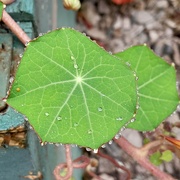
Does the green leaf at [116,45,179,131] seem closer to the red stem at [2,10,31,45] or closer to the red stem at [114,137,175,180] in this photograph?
the red stem at [114,137,175,180]

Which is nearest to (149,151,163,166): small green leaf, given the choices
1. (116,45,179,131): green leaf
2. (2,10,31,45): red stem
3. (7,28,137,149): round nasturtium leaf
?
(116,45,179,131): green leaf

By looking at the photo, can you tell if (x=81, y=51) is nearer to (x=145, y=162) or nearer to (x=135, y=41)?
(x=145, y=162)

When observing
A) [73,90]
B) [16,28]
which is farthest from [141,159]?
[16,28]

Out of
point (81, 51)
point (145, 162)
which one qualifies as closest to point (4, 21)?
point (81, 51)

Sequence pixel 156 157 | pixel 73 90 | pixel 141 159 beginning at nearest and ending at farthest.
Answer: pixel 73 90
pixel 141 159
pixel 156 157

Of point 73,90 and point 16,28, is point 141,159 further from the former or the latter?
point 16,28

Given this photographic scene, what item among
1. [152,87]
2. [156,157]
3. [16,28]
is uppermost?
[16,28]

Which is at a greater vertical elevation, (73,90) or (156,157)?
(73,90)

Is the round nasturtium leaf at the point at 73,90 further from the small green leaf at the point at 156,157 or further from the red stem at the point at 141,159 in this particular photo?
the small green leaf at the point at 156,157
